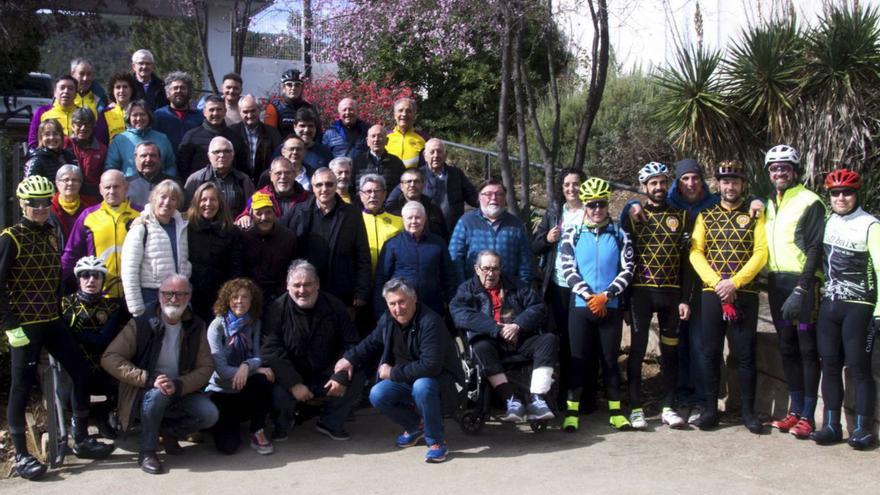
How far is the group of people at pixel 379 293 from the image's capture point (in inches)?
247

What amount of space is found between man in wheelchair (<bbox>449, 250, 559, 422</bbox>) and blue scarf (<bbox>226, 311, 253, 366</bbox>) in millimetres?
1459

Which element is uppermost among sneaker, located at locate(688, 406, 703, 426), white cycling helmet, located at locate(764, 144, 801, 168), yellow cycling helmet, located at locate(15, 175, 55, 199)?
white cycling helmet, located at locate(764, 144, 801, 168)

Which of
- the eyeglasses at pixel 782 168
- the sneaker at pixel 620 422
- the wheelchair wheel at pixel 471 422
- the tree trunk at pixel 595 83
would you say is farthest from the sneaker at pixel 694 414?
the tree trunk at pixel 595 83

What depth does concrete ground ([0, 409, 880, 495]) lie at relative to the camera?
5734 mm

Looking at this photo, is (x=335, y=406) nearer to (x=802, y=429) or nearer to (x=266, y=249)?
(x=266, y=249)

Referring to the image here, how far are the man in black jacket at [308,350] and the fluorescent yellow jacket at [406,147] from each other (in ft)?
7.07

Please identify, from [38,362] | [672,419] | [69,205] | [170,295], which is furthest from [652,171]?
[38,362]

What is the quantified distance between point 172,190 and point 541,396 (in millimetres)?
2908

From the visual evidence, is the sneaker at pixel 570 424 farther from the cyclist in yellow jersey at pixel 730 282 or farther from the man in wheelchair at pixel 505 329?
the cyclist in yellow jersey at pixel 730 282


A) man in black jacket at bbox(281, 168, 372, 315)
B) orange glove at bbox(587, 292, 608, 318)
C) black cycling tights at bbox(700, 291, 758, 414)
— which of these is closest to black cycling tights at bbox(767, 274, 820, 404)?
black cycling tights at bbox(700, 291, 758, 414)

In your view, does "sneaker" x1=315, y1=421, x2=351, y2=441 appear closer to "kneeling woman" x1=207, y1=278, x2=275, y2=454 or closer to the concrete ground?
the concrete ground

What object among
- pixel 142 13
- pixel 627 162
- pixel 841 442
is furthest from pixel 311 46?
pixel 841 442

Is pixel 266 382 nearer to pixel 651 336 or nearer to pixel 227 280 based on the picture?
pixel 227 280

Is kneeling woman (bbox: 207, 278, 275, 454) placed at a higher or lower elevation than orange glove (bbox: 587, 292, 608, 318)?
lower
